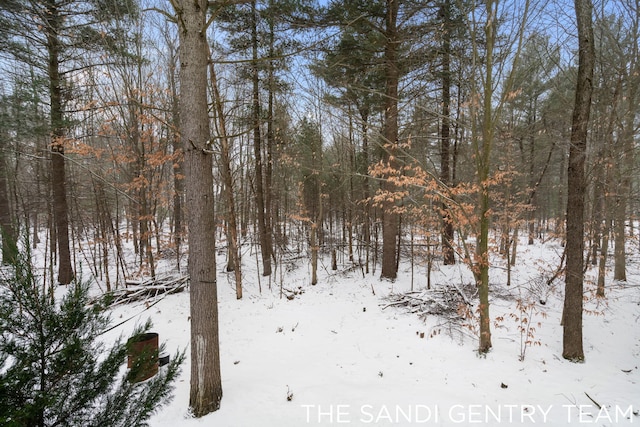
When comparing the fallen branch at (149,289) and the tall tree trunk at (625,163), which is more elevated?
the tall tree trunk at (625,163)

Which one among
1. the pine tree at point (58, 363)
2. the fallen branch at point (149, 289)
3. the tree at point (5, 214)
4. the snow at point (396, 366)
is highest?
the tree at point (5, 214)

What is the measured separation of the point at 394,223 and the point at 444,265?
3.31 metres

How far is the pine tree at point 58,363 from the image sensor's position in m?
1.51

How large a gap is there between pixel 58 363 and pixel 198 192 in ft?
7.18

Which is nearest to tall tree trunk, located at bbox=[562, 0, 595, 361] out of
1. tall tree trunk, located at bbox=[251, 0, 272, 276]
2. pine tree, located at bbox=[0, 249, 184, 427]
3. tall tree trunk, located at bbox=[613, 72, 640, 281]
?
tall tree trunk, located at bbox=[613, 72, 640, 281]

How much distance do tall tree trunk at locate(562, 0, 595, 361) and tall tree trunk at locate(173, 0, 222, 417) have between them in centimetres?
564

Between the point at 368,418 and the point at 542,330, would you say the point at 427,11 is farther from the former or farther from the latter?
the point at 368,418

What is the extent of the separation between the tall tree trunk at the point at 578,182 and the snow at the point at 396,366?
1.78 feet

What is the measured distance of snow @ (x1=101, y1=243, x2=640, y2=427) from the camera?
3.73 m

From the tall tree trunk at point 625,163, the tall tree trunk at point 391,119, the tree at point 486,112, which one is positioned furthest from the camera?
the tall tree trunk at point 391,119

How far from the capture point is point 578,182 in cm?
468

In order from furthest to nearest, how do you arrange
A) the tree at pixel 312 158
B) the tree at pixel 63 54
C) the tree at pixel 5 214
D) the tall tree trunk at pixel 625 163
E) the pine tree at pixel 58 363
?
1. the tree at pixel 312 158
2. the tree at pixel 63 54
3. the tall tree trunk at pixel 625 163
4. the tree at pixel 5 214
5. the pine tree at pixel 58 363

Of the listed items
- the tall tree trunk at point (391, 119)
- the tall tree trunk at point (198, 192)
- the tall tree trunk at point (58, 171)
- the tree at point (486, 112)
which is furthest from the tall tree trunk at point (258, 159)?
the tree at point (486, 112)

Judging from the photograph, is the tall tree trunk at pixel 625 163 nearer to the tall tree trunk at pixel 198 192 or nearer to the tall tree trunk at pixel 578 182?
the tall tree trunk at pixel 578 182
